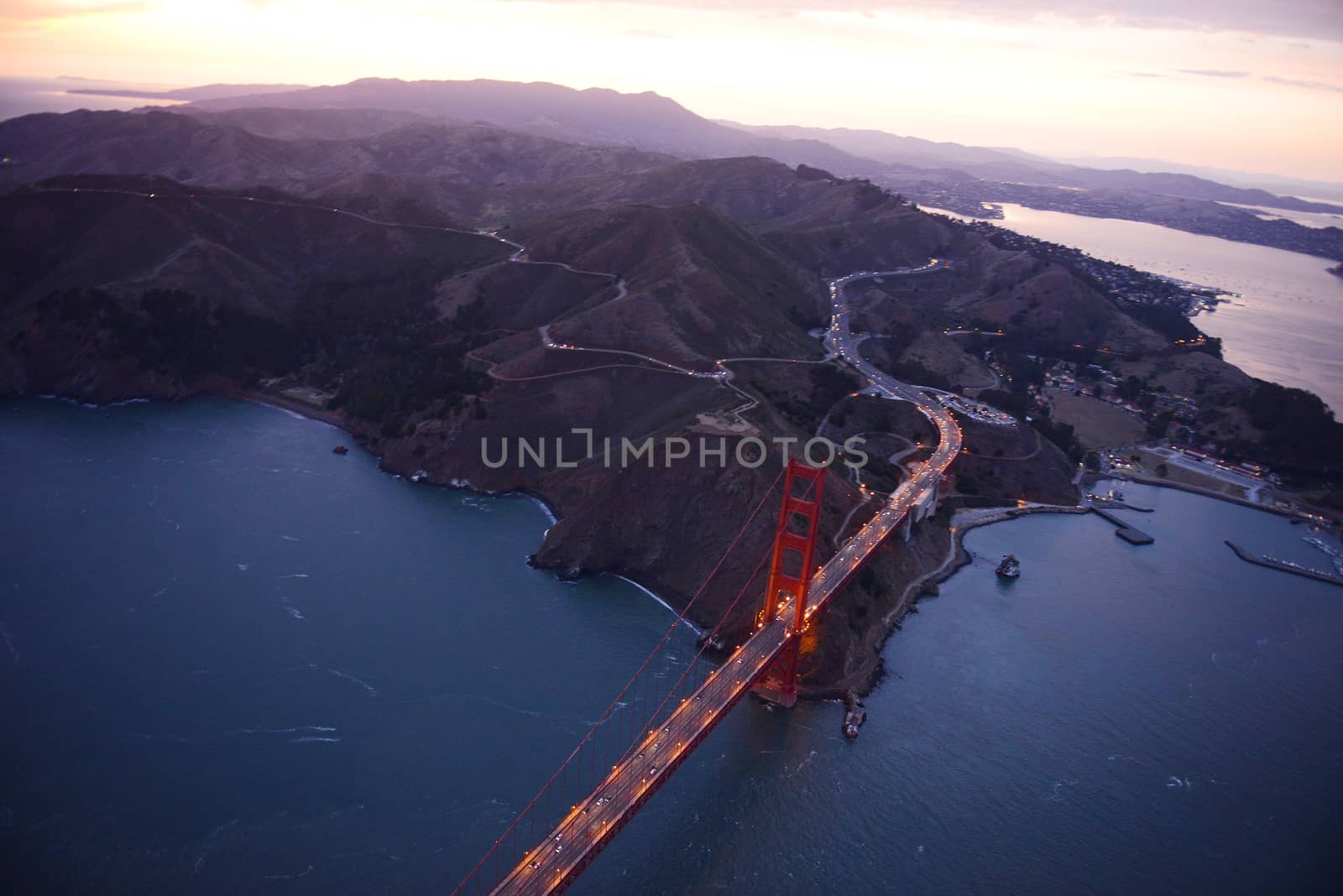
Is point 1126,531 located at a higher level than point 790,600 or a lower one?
lower

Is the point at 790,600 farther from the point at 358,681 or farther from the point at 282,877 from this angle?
the point at 282,877

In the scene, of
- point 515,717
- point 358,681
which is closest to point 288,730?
point 358,681

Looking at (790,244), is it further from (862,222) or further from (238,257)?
(238,257)

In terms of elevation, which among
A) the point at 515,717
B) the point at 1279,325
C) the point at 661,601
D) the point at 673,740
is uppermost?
the point at 1279,325

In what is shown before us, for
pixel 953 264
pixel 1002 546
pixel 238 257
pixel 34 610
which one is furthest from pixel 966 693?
pixel 953 264

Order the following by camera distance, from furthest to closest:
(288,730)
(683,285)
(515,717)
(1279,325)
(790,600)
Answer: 1. (1279,325)
2. (683,285)
3. (790,600)
4. (515,717)
5. (288,730)

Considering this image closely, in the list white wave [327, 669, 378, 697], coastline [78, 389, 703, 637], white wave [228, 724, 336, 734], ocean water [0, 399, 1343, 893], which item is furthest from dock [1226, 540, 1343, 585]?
white wave [228, 724, 336, 734]
